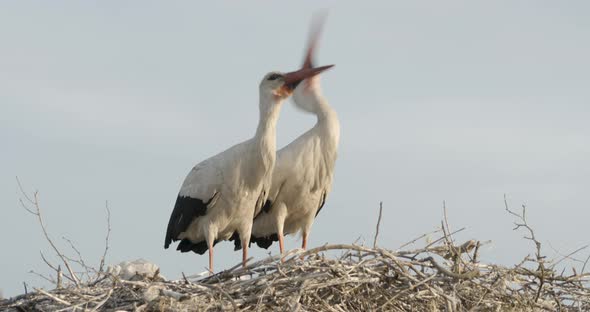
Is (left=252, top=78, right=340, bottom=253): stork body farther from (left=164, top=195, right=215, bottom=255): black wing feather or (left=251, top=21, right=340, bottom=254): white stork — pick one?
(left=164, top=195, right=215, bottom=255): black wing feather

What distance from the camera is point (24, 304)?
217 inches

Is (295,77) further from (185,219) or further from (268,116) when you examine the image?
(185,219)

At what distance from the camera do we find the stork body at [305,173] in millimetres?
8367

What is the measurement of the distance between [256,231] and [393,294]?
154 inches

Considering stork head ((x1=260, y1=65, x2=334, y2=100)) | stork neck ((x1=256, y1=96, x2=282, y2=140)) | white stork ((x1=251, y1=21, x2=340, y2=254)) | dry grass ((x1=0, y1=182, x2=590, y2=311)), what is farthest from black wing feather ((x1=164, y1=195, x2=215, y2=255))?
dry grass ((x1=0, y1=182, x2=590, y2=311))

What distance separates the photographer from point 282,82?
7844mm

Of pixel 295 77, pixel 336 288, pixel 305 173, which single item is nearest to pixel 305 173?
pixel 305 173

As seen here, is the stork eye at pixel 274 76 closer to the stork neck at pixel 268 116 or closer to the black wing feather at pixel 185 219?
the stork neck at pixel 268 116

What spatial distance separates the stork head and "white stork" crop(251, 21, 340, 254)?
71 centimetres

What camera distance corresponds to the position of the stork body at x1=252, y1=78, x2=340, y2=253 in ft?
27.5

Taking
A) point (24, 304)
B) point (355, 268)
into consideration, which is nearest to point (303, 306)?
point (355, 268)

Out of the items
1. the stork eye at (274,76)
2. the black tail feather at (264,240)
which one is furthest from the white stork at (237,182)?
the black tail feather at (264,240)

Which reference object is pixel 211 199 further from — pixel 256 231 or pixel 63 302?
pixel 63 302

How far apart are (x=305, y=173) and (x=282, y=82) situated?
907 mm
